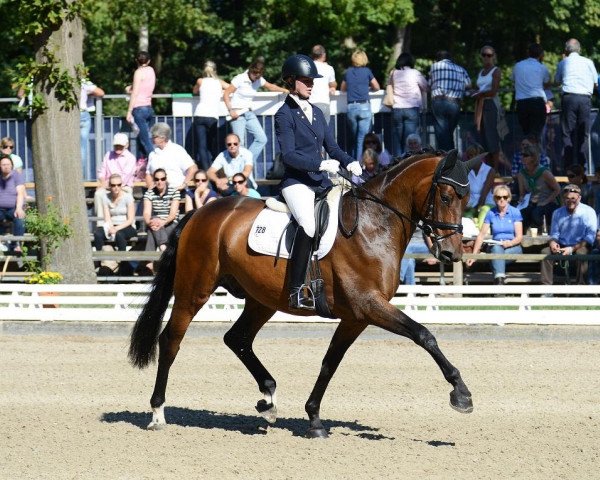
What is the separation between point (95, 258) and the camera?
17.8 m

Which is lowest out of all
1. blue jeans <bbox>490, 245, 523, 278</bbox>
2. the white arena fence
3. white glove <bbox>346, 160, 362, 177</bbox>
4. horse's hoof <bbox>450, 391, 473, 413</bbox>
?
the white arena fence

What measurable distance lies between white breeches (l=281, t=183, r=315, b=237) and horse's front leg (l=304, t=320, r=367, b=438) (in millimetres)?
761

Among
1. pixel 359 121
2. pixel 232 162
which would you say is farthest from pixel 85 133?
pixel 359 121

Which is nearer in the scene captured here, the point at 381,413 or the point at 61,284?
the point at 381,413

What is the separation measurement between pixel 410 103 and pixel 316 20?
394 inches

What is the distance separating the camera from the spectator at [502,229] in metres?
16.3

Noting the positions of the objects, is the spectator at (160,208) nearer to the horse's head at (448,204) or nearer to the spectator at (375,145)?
the spectator at (375,145)

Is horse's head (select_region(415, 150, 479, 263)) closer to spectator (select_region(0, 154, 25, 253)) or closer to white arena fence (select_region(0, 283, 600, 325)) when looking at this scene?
white arena fence (select_region(0, 283, 600, 325))

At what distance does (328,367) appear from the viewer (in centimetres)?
966

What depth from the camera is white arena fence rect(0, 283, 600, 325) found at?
14.8 metres

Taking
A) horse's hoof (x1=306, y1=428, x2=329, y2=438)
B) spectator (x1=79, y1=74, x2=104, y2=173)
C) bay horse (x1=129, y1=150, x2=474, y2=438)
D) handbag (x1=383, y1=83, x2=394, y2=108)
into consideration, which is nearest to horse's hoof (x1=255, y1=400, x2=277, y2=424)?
bay horse (x1=129, y1=150, x2=474, y2=438)

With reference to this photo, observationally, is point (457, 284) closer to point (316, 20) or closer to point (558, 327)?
point (558, 327)

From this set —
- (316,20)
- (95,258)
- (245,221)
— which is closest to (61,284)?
(95,258)

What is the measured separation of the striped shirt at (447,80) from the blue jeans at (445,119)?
0.12m
